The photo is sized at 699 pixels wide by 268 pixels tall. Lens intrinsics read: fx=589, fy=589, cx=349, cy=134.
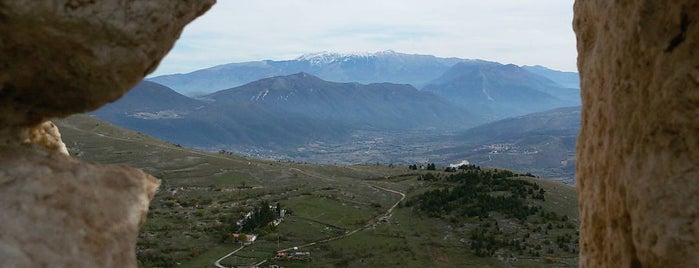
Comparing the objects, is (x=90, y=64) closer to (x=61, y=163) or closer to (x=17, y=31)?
(x=17, y=31)

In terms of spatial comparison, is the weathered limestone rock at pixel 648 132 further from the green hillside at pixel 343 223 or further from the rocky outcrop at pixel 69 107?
the green hillside at pixel 343 223

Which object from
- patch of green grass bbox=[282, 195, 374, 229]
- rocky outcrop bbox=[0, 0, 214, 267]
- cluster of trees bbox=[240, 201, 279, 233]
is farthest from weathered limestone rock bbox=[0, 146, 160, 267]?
patch of green grass bbox=[282, 195, 374, 229]

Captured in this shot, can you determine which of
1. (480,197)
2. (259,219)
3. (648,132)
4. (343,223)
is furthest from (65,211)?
(480,197)

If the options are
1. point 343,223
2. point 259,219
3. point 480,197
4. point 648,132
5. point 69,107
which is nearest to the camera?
point 648,132

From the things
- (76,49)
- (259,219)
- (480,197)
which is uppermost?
(76,49)

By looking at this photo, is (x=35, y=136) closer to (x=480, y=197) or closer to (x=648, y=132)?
(x=648, y=132)

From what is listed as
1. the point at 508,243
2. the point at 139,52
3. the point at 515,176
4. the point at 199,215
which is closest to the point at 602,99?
the point at 139,52
